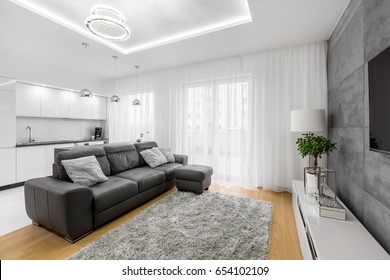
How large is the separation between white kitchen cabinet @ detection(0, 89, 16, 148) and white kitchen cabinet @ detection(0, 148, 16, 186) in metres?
0.12

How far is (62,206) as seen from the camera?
1780 mm

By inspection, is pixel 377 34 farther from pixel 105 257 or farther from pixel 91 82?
pixel 91 82

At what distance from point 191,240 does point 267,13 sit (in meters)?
2.96

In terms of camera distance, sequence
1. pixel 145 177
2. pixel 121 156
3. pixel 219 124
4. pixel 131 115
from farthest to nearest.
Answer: pixel 131 115
pixel 219 124
pixel 121 156
pixel 145 177

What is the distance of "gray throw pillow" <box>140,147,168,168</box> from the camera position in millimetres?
3457

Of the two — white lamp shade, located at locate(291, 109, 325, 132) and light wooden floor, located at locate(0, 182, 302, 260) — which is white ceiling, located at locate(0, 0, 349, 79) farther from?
light wooden floor, located at locate(0, 182, 302, 260)

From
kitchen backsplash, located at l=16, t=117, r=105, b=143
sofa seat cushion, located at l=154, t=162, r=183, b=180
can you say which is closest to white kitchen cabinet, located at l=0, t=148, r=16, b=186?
kitchen backsplash, located at l=16, t=117, r=105, b=143

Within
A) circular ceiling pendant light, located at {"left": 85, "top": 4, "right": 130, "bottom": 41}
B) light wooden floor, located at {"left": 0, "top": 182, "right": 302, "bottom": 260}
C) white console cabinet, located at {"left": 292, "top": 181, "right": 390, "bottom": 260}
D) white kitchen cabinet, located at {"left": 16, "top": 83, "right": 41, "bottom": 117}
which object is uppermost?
circular ceiling pendant light, located at {"left": 85, "top": 4, "right": 130, "bottom": 41}

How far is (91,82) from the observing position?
17.1ft

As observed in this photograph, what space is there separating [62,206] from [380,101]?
2.92 m

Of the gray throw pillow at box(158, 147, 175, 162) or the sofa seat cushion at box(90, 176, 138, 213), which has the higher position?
the gray throw pillow at box(158, 147, 175, 162)

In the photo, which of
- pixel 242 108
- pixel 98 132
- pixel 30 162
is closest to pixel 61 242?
pixel 30 162

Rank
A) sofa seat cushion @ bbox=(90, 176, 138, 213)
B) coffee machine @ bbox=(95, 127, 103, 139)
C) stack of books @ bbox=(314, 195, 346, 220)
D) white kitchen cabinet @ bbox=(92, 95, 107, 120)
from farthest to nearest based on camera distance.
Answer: coffee machine @ bbox=(95, 127, 103, 139)
white kitchen cabinet @ bbox=(92, 95, 107, 120)
sofa seat cushion @ bbox=(90, 176, 138, 213)
stack of books @ bbox=(314, 195, 346, 220)

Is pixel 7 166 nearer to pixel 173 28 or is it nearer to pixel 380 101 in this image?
pixel 173 28
